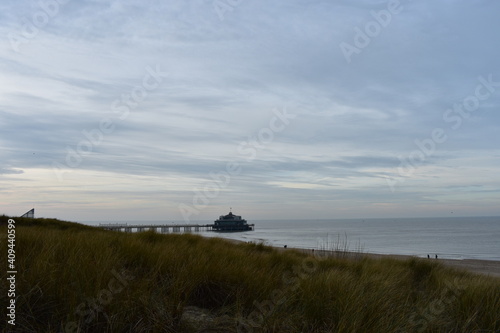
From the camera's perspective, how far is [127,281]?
440 cm

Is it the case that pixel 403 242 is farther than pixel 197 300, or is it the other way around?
pixel 403 242

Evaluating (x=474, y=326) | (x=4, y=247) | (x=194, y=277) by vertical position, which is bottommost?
(x=474, y=326)

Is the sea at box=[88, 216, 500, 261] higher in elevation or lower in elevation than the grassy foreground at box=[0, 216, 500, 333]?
lower

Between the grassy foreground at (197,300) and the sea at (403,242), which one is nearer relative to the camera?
the grassy foreground at (197,300)

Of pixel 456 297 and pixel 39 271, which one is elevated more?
pixel 39 271

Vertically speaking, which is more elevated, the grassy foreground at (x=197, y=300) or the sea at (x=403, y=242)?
the grassy foreground at (x=197, y=300)

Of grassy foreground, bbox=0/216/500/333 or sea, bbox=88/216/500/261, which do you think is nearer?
grassy foreground, bbox=0/216/500/333

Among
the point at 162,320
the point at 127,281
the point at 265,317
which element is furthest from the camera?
the point at 127,281

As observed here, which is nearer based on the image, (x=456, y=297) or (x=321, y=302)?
(x=321, y=302)

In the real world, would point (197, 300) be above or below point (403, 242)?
above

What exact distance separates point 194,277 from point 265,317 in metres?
1.44

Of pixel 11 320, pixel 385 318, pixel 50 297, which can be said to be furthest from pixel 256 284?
pixel 11 320

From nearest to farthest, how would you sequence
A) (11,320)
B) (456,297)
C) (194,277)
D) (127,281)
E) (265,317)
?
(11,320) < (265,317) < (127,281) < (194,277) < (456,297)

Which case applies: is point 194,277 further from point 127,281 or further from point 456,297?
point 456,297
